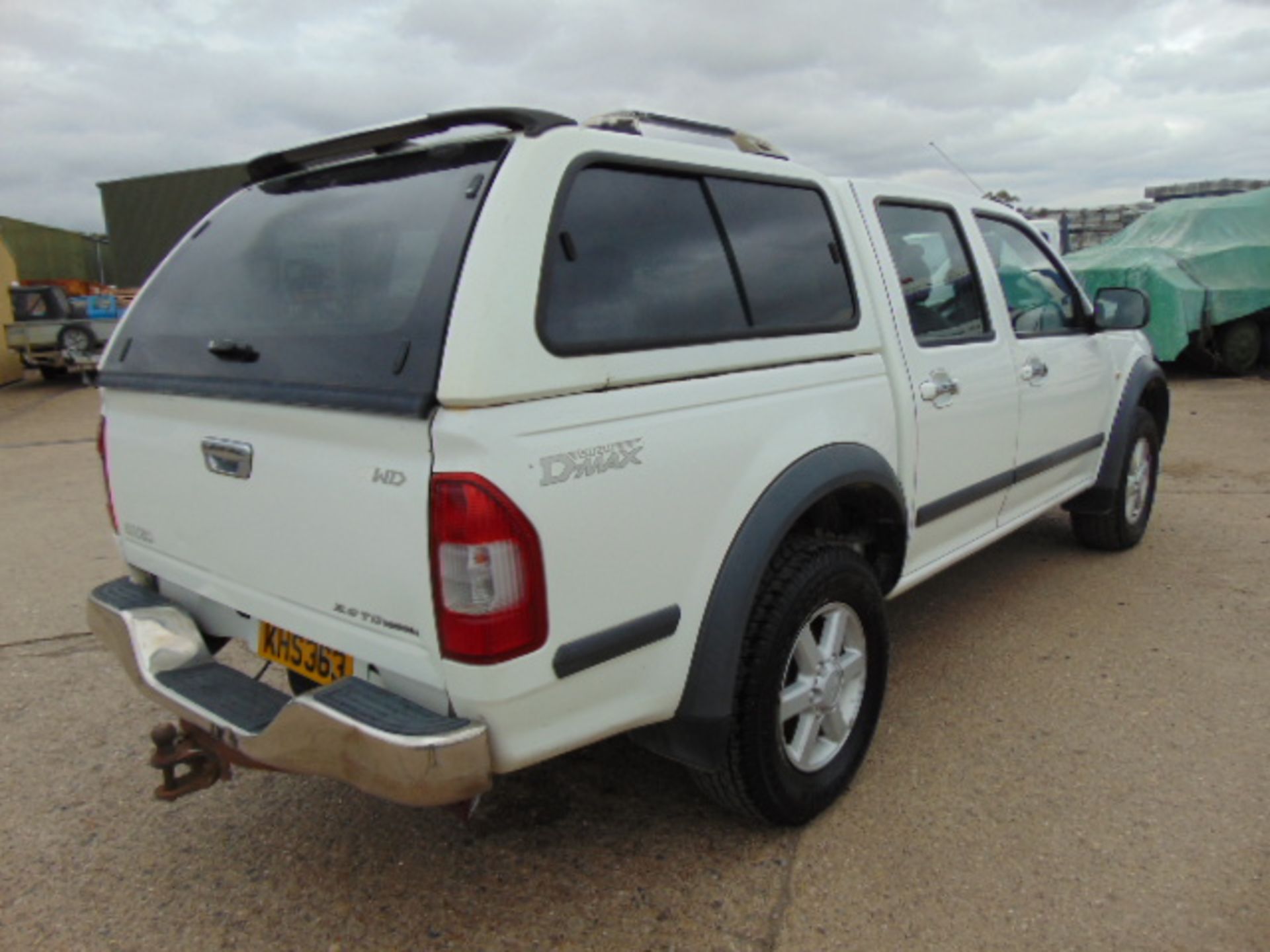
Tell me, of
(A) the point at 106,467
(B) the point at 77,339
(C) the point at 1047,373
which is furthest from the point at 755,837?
(B) the point at 77,339

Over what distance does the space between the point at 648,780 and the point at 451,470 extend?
151 cm

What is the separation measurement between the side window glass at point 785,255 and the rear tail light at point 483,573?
3.27ft

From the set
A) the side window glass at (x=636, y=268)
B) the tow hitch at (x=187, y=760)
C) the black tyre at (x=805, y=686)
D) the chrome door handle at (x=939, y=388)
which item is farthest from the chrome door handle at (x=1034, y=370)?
the tow hitch at (x=187, y=760)

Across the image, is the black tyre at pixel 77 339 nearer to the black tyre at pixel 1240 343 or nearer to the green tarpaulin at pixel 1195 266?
the green tarpaulin at pixel 1195 266

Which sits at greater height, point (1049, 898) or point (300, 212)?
point (300, 212)

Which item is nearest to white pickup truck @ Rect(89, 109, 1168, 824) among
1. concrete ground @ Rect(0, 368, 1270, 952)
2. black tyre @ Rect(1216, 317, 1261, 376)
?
concrete ground @ Rect(0, 368, 1270, 952)

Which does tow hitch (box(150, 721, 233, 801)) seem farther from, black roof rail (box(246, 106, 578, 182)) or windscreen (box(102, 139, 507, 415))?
black roof rail (box(246, 106, 578, 182))

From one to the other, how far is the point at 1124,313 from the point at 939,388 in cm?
171

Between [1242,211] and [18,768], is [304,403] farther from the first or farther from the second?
[1242,211]

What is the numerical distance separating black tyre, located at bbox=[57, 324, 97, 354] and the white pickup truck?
1408cm

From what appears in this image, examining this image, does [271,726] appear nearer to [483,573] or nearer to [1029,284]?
[483,573]

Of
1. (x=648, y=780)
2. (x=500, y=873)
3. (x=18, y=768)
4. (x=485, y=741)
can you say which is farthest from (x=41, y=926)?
(x=648, y=780)

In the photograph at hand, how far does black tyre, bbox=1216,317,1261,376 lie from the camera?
11.3 metres

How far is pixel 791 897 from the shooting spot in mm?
2266
